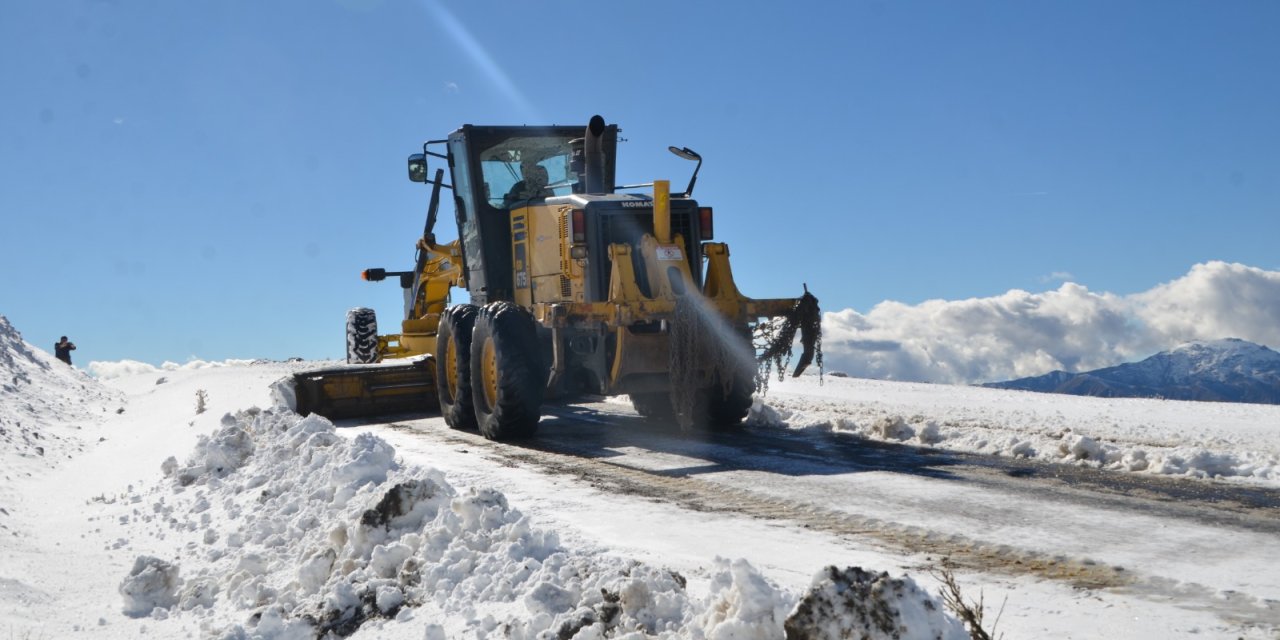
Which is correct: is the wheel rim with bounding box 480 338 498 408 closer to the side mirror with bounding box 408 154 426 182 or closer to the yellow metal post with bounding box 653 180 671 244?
the yellow metal post with bounding box 653 180 671 244

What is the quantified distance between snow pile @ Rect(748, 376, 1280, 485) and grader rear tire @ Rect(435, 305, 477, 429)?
3233mm

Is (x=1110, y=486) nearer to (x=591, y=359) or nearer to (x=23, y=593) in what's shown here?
(x=591, y=359)

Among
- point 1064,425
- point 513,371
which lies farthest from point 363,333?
point 1064,425

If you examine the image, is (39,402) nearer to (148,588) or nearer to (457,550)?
(148,588)

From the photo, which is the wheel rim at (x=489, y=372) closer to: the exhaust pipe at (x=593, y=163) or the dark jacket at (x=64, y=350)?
the exhaust pipe at (x=593, y=163)

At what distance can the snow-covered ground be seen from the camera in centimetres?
375

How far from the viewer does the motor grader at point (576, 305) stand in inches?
386

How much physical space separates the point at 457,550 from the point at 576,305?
500cm

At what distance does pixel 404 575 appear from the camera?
16.1ft

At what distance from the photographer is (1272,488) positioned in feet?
22.7

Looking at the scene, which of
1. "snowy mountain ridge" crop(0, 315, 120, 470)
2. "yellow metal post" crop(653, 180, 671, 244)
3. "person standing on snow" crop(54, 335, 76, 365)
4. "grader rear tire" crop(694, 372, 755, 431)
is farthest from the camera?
"person standing on snow" crop(54, 335, 76, 365)

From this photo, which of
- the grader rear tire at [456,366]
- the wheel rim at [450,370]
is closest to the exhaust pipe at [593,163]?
the grader rear tire at [456,366]

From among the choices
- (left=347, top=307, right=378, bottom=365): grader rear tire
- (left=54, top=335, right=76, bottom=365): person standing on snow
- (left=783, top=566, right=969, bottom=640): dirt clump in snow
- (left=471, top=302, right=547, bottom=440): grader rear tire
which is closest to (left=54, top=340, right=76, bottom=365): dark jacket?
(left=54, top=335, right=76, bottom=365): person standing on snow

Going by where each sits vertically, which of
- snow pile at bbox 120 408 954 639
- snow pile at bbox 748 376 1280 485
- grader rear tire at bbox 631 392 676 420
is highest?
grader rear tire at bbox 631 392 676 420
